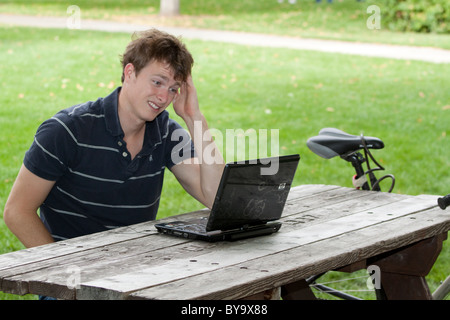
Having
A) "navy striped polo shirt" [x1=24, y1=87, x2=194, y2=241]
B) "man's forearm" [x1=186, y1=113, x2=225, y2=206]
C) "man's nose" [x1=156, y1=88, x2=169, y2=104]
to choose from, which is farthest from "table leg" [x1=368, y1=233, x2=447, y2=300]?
"man's nose" [x1=156, y1=88, x2=169, y2=104]

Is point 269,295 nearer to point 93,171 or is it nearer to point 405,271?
point 93,171

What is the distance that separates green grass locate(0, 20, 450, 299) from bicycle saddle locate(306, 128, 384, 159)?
1424 mm

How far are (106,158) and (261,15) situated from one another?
17.9m

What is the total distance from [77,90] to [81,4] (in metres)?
Result: 12.8

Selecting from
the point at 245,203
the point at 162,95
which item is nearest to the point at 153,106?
the point at 162,95

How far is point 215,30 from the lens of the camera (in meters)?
18.2

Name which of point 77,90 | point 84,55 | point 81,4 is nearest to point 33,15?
point 81,4

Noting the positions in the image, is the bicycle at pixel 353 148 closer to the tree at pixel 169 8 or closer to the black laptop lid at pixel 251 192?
the black laptop lid at pixel 251 192

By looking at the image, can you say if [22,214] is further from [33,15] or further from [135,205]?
[33,15]

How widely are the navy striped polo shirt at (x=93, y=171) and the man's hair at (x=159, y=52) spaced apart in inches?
7.7

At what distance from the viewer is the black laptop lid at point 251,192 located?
296 centimetres
